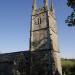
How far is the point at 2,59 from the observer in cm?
3275

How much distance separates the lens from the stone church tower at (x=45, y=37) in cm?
2676

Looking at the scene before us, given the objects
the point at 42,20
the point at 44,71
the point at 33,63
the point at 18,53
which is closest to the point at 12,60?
the point at 18,53

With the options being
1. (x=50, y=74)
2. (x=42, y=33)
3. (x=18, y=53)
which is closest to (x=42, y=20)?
(x=42, y=33)

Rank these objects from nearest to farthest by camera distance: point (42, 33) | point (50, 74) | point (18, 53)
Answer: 1. point (50, 74)
2. point (42, 33)
3. point (18, 53)

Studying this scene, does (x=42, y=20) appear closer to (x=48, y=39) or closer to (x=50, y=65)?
(x=48, y=39)

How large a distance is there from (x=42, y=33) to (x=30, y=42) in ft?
10.4

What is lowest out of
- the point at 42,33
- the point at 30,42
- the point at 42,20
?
the point at 30,42

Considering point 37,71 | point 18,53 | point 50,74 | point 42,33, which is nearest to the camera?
point 50,74

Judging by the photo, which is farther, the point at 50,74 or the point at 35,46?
the point at 35,46

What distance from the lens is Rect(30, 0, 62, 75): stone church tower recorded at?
26.8 metres

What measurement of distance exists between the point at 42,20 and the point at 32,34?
3716 mm

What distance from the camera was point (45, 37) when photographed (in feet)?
93.7

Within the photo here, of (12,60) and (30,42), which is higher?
(30,42)

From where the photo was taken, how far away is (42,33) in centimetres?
2922
